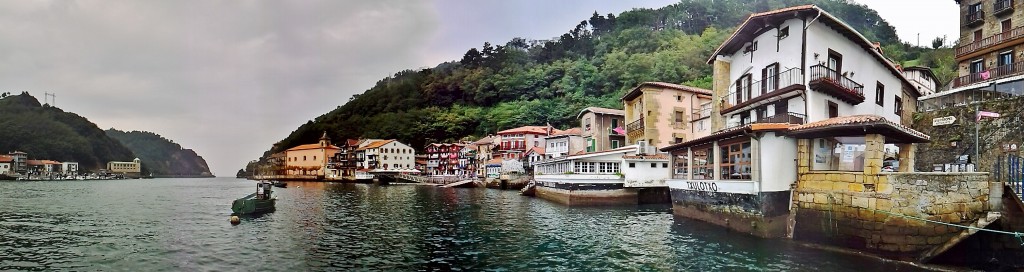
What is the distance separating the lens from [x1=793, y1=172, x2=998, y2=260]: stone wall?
15.5 m

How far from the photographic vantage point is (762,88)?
93.0 ft

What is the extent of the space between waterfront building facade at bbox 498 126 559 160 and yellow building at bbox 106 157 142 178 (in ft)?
547

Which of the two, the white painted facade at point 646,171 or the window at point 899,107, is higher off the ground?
the window at point 899,107

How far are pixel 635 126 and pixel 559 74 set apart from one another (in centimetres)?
9158

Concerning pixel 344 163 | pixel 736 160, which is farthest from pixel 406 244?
pixel 344 163

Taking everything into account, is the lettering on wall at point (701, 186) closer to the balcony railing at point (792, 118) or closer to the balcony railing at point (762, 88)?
the balcony railing at point (792, 118)

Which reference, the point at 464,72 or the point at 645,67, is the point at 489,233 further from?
the point at 464,72

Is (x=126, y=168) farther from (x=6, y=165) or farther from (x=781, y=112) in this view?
(x=781, y=112)

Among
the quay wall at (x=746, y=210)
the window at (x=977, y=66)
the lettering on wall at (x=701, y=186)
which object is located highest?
the window at (x=977, y=66)

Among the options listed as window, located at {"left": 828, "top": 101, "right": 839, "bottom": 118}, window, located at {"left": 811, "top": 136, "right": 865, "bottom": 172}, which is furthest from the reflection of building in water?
window, located at {"left": 811, "top": 136, "right": 865, "bottom": 172}

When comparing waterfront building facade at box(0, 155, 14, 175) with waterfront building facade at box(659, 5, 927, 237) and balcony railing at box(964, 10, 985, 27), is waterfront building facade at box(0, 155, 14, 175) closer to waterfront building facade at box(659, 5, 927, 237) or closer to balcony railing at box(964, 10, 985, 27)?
waterfront building facade at box(659, 5, 927, 237)

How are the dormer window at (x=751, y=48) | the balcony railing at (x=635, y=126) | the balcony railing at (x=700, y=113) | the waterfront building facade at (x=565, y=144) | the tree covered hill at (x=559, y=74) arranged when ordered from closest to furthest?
the dormer window at (x=751, y=48) < the balcony railing at (x=700, y=113) < the balcony railing at (x=635, y=126) < the waterfront building facade at (x=565, y=144) < the tree covered hill at (x=559, y=74)

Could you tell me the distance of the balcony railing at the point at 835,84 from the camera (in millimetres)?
24547

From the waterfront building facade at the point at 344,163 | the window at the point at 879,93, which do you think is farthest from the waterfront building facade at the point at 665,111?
the waterfront building facade at the point at 344,163
